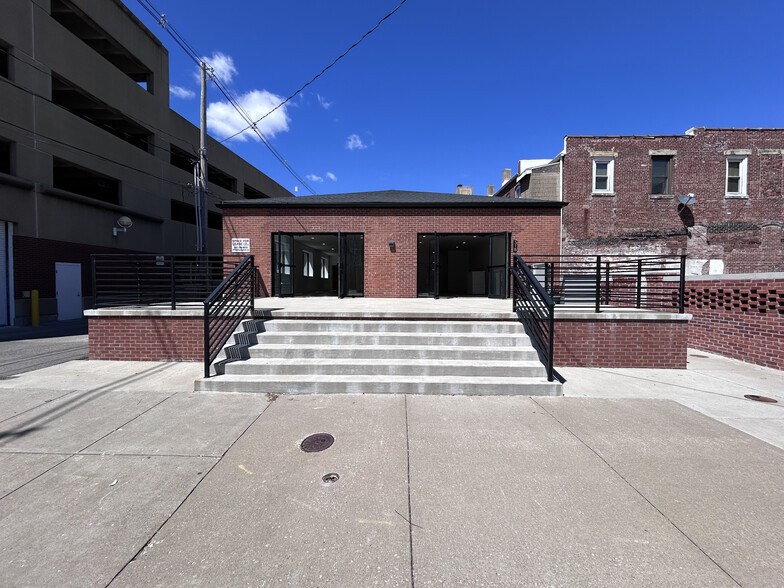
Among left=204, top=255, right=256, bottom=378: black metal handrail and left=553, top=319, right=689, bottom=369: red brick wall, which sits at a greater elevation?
left=204, top=255, right=256, bottom=378: black metal handrail

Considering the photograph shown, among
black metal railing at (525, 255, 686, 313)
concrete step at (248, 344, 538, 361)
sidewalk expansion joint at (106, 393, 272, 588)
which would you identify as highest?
black metal railing at (525, 255, 686, 313)

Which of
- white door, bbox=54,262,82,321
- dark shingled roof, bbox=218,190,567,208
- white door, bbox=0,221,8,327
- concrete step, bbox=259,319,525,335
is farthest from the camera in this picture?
white door, bbox=54,262,82,321

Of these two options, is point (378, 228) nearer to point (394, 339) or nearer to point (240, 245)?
point (240, 245)

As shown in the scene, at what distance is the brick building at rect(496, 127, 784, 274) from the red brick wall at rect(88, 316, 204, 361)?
1690 cm

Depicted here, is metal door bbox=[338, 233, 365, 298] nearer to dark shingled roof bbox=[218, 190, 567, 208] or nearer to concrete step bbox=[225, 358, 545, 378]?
dark shingled roof bbox=[218, 190, 567, 208]

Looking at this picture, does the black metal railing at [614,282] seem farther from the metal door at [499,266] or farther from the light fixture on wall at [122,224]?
the light fixture on wall at [122,224]

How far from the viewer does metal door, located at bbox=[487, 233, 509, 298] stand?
11.5 meters

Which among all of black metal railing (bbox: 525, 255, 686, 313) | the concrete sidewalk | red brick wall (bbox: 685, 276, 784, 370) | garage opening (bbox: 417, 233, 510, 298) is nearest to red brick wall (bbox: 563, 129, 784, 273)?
garage opening (bbox: 417, 233, 510, 298)

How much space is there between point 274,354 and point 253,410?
1327mm

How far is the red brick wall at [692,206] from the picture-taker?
16.8 meters

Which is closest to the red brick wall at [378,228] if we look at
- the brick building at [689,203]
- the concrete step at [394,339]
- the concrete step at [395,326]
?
the concrete step at [395,326]

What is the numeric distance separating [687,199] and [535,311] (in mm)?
17082

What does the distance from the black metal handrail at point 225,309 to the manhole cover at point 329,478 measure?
3027mm

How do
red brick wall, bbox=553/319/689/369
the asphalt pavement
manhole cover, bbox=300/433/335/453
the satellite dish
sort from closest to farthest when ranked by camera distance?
manhole cover, bbox=300/433/335/453 < red brick wall, bbox=553/319/689/369 < the asphalt pavement < the satellite dish
